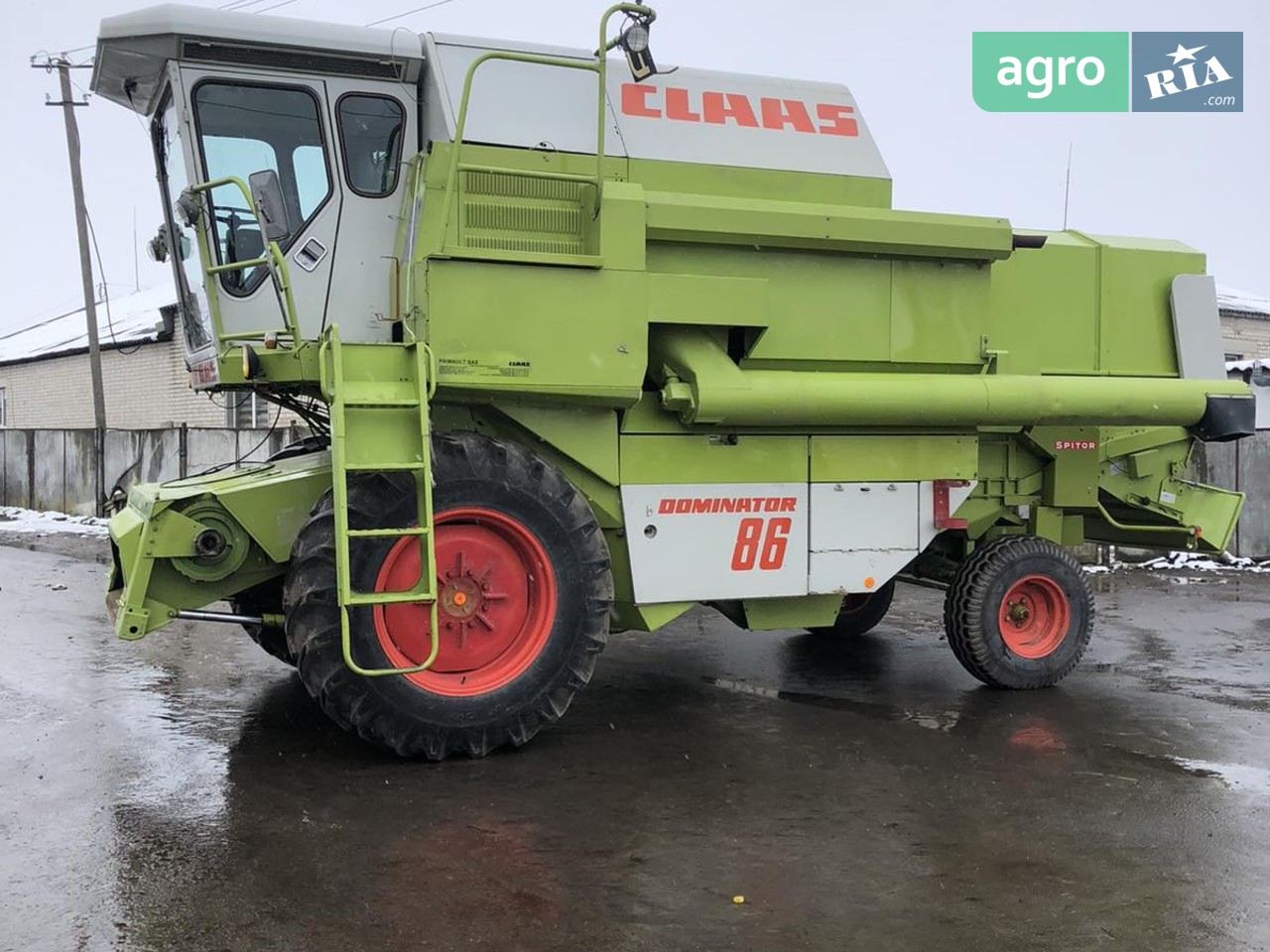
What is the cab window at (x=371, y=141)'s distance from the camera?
611 cm

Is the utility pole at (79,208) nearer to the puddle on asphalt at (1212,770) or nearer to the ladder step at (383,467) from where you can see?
the ladder step at (383,467)

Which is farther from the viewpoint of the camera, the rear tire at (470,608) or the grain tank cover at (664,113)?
the grain tank cover at (664,113)

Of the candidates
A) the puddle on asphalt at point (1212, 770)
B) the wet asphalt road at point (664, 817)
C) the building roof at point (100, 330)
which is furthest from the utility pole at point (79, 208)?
the puddle on asphalt at point (1212, 770)

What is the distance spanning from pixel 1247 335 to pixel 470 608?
2644 centimetres

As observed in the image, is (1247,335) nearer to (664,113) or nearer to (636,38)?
(664,113)

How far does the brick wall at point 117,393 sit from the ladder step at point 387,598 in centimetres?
1500


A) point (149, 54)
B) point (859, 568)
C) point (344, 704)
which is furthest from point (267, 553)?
point (859, 568)

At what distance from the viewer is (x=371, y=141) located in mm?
6184

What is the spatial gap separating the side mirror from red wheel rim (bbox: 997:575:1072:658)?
4.73 m

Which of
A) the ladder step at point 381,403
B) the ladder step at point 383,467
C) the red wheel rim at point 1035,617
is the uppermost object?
the ladder step at point 381,403

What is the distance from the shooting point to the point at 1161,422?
7.09 m

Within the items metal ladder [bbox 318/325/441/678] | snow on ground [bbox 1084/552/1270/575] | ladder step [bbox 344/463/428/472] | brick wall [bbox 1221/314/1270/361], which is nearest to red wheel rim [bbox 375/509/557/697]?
metal ladder [bbox 318/325/441/678]

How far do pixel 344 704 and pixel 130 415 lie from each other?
23.0 metres

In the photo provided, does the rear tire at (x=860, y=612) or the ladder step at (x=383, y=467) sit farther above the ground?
the ladder step at (x=383, y=467)
